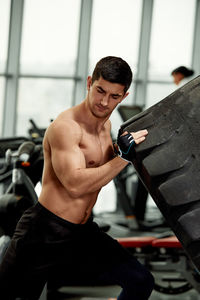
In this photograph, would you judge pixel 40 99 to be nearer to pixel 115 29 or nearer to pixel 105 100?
pixel 115 29

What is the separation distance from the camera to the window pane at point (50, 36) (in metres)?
7.40

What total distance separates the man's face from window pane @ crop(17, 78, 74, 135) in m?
5.79

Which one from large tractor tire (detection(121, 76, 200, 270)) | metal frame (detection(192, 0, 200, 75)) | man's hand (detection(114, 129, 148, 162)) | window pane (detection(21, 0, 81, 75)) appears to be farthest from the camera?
metal frame (detection(192, 0, 200, 75))

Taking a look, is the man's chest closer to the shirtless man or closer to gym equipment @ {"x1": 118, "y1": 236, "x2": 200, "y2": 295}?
the shirtless man

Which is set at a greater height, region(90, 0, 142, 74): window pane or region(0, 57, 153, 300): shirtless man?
region(90, 0, 142, 74): window pane

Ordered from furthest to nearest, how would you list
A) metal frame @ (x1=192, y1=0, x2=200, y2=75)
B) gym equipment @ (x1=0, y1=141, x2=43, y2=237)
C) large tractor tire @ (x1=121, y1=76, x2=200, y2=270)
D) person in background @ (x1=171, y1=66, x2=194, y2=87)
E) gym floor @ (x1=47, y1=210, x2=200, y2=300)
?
metal frame @ (x1=192, y1=0, x2=200, y2=75), person in background @ (x1=171, y1=66, x2=194, y2=87), gym floor @ (x1=47, y1=210, x2=200, y2=300), gym equipment @ (x1=0, y1=141, x2=43, y2=237), large tractor tire @ (x1=121, y1=76, x2=200, y2=270)

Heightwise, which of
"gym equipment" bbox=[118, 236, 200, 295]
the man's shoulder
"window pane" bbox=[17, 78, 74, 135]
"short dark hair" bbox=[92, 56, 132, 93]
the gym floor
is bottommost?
→ the gym floor

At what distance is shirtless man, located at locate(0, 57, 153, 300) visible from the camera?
1.74m

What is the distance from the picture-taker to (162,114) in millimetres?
1425

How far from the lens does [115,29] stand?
770 cm

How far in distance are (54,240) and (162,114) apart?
0.69 m

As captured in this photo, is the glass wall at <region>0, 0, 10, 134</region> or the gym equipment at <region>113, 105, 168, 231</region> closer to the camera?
the gym equipment at <region>113, 105, 168, 231</region>

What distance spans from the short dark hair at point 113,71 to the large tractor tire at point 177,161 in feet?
1.06

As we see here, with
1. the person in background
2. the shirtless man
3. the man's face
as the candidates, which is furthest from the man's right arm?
the person in background
